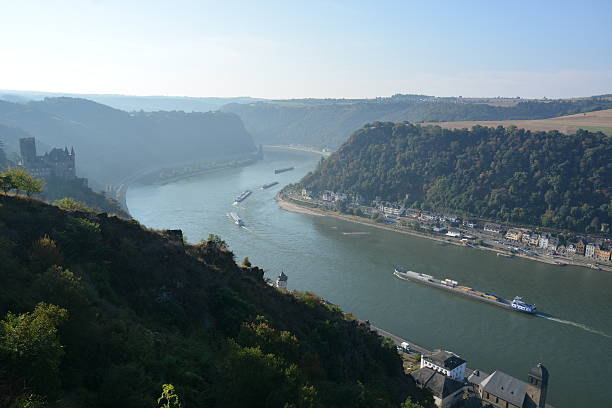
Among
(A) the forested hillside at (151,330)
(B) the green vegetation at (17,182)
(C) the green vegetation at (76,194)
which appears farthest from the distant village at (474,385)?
(C) the green vegetation at (76,194)

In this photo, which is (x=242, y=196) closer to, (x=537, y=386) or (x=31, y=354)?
(x=537, y=386)

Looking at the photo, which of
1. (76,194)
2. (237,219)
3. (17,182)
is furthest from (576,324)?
→ (76,194)

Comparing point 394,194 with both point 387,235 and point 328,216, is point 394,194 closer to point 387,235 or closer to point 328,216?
point 328,216

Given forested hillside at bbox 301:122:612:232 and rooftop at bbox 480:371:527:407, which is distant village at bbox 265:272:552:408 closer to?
rooftop at bbox 480:371:527:407

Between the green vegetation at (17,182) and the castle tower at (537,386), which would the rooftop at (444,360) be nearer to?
the castle tower at (537,386)

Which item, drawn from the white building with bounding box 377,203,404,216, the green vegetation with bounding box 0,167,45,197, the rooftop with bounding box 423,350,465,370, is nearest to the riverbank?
the white building with bounding box 377,203,404,216
